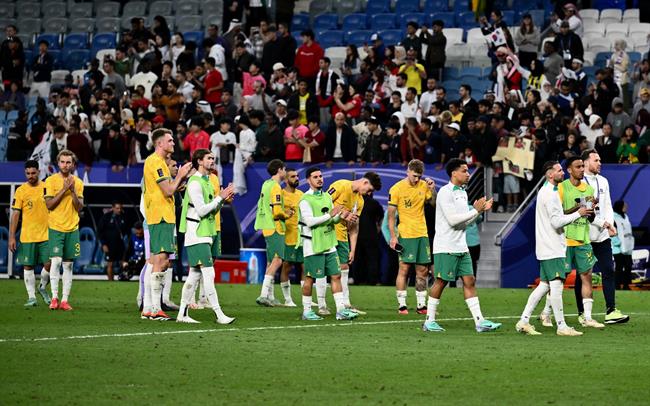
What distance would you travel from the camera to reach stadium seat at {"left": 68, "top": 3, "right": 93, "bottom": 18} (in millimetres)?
40406

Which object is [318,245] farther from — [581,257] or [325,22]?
[325,22]

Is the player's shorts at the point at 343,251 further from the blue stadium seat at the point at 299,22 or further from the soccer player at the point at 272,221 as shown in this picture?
the blue stadium seat at the point at 299,22

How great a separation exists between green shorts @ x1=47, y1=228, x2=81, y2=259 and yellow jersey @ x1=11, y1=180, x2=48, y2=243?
82cm

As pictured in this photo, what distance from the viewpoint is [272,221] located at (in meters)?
22.1

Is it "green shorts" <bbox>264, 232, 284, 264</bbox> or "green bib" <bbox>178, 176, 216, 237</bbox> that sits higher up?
"green bib" <bbox>178, 176, 216, 237</bbox>

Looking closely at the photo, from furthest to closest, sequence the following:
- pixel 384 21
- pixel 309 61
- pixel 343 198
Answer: pixel 384 21
pixel 309 61
pixel 343 198

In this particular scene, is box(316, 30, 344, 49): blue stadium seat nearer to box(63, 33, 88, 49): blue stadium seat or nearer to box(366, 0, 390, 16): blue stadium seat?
box(366, 0, 390, 16): blue stadium seat

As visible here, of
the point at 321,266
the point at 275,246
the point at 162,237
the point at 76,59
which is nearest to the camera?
the point at 162,237

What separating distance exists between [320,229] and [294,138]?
11218 millimetres

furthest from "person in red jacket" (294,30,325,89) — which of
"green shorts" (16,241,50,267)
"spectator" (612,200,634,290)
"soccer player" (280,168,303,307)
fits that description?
"green shorts" (16,241,50,267)

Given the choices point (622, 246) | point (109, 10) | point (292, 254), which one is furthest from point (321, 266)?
point (109, 10)

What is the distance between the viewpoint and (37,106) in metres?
33.4

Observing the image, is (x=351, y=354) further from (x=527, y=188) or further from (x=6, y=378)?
(x=527, y=188)

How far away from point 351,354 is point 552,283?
3.74m
